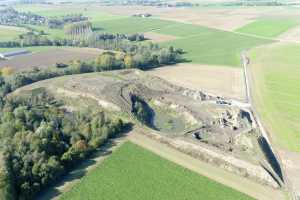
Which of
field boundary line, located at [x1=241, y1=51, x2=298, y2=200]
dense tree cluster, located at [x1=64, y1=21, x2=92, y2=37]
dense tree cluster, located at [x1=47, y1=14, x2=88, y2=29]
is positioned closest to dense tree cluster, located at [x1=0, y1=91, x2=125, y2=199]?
field boundary line, located at [x1=241, y1=51, x2=298, y2=200]

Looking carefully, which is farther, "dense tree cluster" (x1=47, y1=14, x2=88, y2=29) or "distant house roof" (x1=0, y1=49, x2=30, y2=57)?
"dense tree cluster" (x1=47, y1=14, x2=88, y2=29)

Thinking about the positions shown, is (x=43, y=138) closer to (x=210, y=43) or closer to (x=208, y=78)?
(x=208, y=78)

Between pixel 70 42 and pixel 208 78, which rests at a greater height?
A: pixel 70 42

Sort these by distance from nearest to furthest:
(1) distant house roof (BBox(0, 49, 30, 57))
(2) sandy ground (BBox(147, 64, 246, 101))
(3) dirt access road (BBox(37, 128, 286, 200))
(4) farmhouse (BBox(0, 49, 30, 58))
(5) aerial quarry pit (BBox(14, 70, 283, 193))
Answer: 1. (3) dirt access road (BBox(37, 128, 286, 200))
2. (5) aerial quarry pit (BBox(14, 70, 283, 193))
3. (2) sandy ground (BBox(147, 64, 246, 101))
4. (4) farmhouse (BBox(0, 49, 30, 58))
5. (1) distant house roof (BBox(0, 49, 30, 57))

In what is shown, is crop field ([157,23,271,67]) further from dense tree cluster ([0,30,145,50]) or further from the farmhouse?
the farmhouse

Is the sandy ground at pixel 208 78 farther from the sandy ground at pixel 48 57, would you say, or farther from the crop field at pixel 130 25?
the crop field at pixel 130 25

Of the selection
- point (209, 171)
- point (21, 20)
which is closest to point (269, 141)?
point (209, 171)

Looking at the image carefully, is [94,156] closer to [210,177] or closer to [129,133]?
[129,133]
